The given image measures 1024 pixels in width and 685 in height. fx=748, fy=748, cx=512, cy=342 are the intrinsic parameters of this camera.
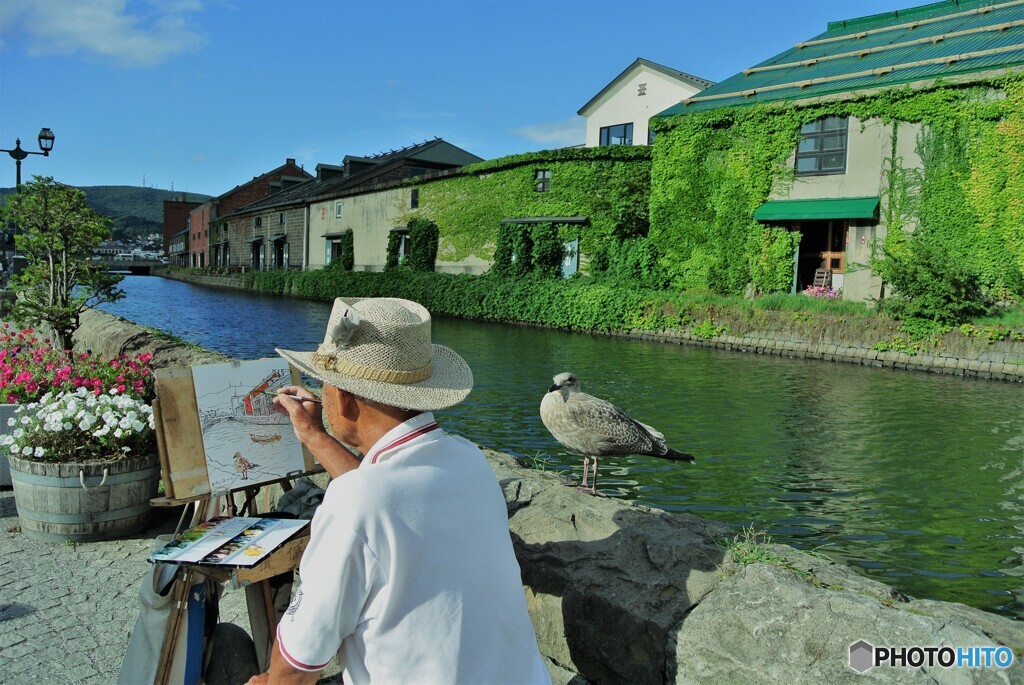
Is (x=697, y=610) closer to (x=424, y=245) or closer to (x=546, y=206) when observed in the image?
(x=546, y=206)

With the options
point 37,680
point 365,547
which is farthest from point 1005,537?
point 37,680

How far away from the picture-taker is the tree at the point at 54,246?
11023 mm

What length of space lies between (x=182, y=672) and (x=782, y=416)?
10.6m

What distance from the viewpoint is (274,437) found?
3842 mm

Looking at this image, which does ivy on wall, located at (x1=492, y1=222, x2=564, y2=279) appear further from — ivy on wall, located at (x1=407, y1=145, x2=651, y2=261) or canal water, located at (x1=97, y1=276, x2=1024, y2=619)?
canal water, located at (x1=97, y1=276, x2=1024, y2=619)

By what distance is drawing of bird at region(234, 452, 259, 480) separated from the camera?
12.0 feet

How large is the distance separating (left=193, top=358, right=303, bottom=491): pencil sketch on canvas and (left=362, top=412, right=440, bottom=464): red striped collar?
1.72m

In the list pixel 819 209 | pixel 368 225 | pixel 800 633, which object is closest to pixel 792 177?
pixel 819 209

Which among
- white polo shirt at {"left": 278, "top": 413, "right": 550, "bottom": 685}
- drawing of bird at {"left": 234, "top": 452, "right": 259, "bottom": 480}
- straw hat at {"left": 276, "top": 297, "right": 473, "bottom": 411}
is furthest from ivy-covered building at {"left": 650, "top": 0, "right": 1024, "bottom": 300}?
white polo shirt at {"left": 278, "top": 413, "right": 550, "bottom": 685}

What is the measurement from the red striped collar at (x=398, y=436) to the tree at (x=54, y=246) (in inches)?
430

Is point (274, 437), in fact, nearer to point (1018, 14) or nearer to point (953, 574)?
point (953, 574)

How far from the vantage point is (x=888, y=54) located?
1008 inches

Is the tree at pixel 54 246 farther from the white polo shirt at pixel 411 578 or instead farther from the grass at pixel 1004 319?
the grass at pixel 1004 319

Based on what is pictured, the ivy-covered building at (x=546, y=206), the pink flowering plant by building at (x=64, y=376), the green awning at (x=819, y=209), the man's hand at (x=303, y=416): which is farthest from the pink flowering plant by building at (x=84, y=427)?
the ivy-covered building at (x=546, y=206)
